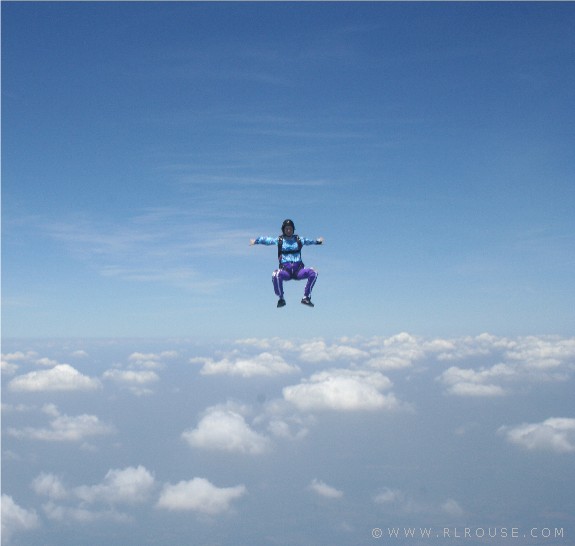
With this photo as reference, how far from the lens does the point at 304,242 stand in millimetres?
12164

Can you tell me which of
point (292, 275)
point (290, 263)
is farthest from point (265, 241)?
point (292, 275)

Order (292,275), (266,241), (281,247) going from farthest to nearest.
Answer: (292,275) < (281,247) < (266,241)

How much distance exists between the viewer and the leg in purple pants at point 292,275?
12.5 meters

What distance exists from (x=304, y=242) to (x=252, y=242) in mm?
1685

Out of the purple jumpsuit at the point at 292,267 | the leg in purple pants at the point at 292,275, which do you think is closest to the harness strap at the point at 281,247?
the purple jumpsuit at the point at 292,267

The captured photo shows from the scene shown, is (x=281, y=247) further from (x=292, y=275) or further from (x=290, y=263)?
(x=292, y=275)

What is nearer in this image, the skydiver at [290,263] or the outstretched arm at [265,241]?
the outstretched arm at [265,241]

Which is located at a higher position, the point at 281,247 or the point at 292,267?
the point at 281,247

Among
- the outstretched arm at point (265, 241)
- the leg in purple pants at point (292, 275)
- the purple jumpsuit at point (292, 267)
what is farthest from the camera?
the leg in purple pants at point (292, 275)

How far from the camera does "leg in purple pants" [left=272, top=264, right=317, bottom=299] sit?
1253 cm

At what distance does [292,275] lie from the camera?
1277 centimetres

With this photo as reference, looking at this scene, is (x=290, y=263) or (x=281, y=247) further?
(x=290, y=263)

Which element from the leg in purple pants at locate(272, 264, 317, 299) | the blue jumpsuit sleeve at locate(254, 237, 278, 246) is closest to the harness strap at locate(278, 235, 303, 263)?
the blue jumpsuit sleeve at locate(254, 237, 278, 246)

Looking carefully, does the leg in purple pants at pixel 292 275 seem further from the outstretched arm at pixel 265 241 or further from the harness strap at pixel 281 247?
the outstretched arm at pixel 265 241
